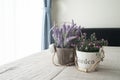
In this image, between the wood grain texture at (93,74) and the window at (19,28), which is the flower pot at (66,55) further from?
the window at (19,28)

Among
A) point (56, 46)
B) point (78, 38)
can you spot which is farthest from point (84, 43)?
point (56, 46)

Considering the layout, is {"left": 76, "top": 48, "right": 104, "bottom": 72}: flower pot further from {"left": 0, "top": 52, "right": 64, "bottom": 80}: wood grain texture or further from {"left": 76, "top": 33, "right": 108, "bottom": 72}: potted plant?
{"left": 0, "top": 52, "right": 64, "bottom": 80}: wood grain texture

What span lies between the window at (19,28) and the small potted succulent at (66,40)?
174 cm

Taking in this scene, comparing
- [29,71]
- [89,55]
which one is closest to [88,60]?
[89,55]

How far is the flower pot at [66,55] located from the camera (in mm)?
1249

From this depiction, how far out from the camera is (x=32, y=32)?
10.9ft

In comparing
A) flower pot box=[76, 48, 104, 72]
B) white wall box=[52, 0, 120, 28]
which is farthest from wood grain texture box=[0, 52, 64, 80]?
white wall box=[52, 0, 120, 28]

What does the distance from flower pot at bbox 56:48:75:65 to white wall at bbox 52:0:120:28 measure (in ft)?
7.45

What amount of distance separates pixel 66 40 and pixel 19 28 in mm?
2017

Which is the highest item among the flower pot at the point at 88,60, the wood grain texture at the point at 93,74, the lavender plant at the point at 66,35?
the lavender plant at the point at 66,35

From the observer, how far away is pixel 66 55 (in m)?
1.26

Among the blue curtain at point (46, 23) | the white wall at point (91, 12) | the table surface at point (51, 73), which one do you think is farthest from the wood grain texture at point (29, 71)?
the white wall at point (91, 12)

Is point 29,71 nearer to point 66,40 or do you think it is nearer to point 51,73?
point 51,73

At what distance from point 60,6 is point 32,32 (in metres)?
0.77
